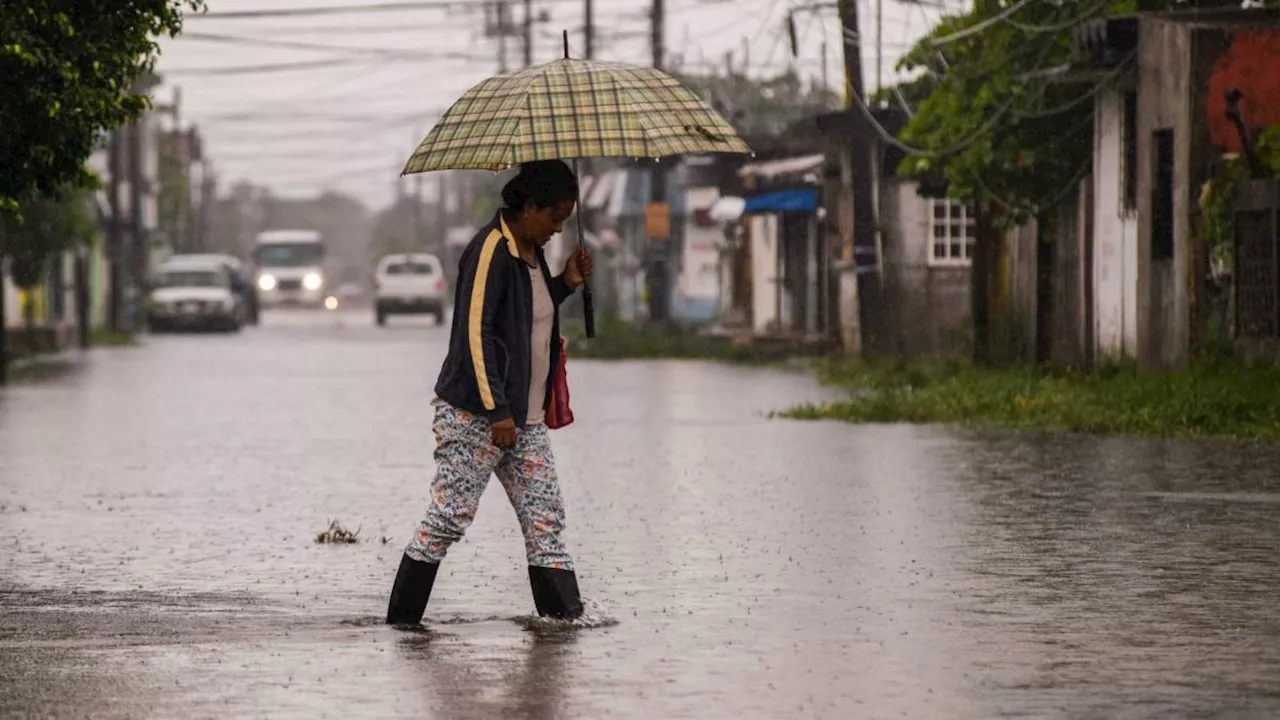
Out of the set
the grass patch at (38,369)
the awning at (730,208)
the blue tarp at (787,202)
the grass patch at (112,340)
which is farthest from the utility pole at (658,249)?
the grass patch at (38,369)

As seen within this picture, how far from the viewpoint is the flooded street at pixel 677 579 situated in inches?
337

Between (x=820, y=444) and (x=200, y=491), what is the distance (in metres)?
6.06

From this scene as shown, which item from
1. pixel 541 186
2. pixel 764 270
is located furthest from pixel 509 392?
pixel 764 270

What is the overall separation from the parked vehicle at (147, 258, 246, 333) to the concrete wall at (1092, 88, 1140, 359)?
36459mm

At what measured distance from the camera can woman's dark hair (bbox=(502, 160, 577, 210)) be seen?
10023 millimetres

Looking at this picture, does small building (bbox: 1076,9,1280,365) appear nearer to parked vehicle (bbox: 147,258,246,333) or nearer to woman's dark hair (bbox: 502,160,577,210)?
woman's dark hair (bbox: 502,160,577,210)

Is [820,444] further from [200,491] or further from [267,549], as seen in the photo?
[267,549]

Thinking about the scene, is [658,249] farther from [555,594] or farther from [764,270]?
[555,594]

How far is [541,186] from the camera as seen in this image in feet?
32.9

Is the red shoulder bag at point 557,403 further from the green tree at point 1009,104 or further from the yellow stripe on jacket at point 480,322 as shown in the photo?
the green tree at point 1009,104

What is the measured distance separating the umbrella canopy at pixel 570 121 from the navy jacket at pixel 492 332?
30 centimetres

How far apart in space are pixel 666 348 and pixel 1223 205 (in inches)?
837

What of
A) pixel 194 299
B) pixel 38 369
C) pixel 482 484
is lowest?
pixel 38 369

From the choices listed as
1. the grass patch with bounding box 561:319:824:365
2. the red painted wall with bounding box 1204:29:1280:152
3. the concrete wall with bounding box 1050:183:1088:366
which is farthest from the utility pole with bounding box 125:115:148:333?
the red painted wall with bounding box 1204:29:1280:152
